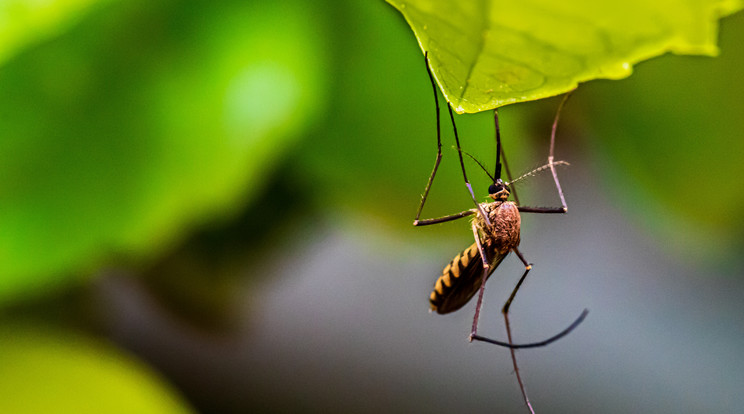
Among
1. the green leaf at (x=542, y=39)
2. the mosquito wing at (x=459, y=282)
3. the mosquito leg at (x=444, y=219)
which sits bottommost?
the green leaf at (x=542, y=39)

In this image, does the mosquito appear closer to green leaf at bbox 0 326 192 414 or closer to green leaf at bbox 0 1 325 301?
green leaf at bbox 0 1 325 301

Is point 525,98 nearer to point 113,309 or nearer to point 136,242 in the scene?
point 136,242

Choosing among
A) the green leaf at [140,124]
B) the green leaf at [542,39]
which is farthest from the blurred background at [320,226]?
the green leaf at [542,39]

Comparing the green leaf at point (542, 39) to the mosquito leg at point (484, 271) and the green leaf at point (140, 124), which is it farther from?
the mosquito leg at point (484, 271)

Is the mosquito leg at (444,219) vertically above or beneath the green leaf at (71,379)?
above

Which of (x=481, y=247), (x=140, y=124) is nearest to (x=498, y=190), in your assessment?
(x=481, y=247)

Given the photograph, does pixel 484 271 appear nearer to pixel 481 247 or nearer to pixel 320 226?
pixel 481 247

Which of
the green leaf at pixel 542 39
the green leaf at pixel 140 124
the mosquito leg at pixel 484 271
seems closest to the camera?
the green leaf at pixel 542 39
